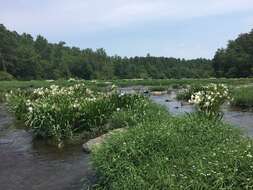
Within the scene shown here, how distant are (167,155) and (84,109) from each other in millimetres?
7054

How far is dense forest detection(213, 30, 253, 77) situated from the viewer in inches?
3639

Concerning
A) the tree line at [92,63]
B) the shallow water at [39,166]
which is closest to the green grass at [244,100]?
the shallow water at [39,166]

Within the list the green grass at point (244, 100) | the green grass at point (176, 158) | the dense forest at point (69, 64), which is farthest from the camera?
the dense forest at point (69, 64)

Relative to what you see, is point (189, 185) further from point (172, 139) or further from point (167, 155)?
point (172, 139)

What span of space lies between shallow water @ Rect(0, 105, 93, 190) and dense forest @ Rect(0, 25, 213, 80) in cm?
7823

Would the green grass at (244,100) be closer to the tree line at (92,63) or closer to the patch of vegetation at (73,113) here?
the patch of vegetation at (73,113)

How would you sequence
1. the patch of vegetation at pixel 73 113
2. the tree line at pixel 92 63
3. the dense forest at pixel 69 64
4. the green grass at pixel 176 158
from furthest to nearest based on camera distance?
the dense forest at pixel 69 64 → the tree line at pixel 92 63 → the patch of vegetation at pixel 73 113 → the green grass at pixel 176 158

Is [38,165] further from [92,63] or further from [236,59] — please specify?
[92,63]

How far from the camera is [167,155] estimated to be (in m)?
10.1

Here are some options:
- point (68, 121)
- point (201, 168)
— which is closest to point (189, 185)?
point (201, 168)

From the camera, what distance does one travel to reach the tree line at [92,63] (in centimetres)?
9912

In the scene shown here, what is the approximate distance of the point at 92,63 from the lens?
148 meters

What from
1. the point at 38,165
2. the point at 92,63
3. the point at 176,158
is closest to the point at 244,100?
the point at 38,165

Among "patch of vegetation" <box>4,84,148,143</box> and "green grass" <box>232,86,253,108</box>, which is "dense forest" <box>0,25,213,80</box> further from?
"patch of vegetation" <box>4,84,148,143</box>
